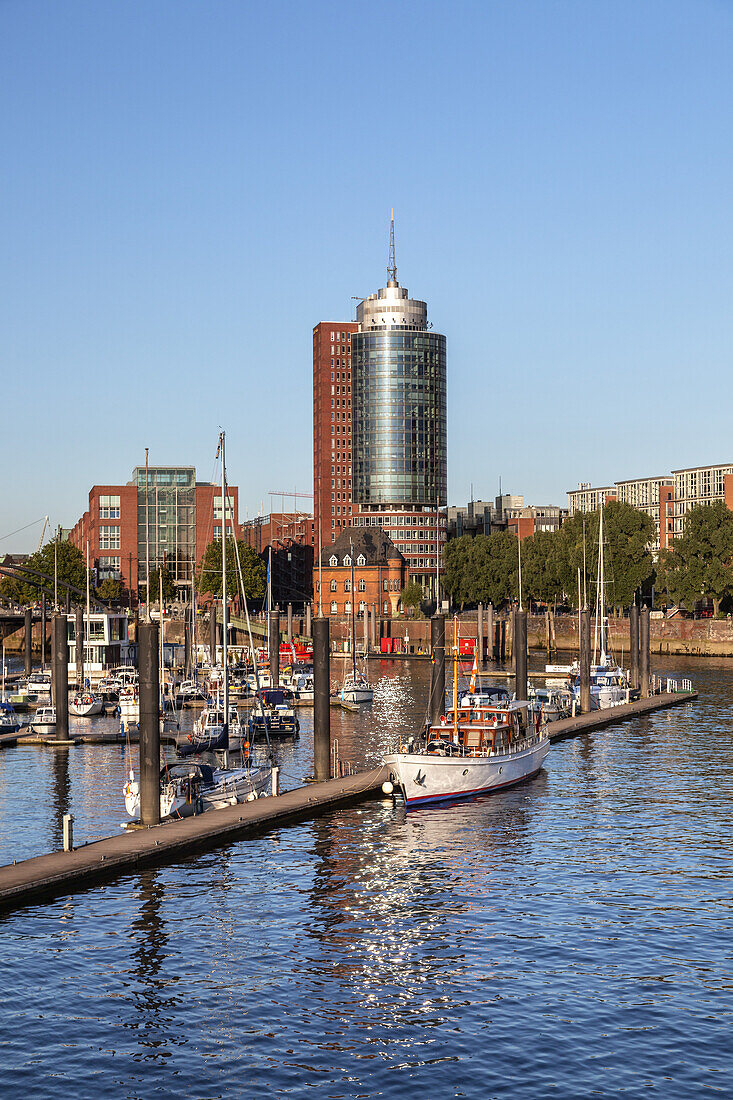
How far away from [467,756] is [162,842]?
18.8m

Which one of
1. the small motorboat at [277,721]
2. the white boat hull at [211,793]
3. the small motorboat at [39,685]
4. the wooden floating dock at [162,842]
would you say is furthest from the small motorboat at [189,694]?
the wooden floating dock at [162,842]

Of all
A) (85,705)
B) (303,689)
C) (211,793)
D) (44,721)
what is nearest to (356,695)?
(303,689)

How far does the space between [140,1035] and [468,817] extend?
29.6 m

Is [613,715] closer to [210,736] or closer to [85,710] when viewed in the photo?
[210,736]

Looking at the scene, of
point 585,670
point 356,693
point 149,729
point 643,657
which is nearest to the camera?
point 149,729

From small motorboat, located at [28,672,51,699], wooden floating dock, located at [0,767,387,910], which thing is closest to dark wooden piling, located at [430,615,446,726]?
wooden floating dock, located at [0,767,387,910]

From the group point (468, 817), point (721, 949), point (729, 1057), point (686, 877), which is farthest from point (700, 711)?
point (729, 1057)

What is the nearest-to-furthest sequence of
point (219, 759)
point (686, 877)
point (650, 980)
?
point (650, 980), point (686, 877), point (219, 759)

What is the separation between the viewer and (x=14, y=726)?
9644 cm

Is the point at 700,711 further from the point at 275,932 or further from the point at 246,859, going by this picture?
the point at 275,932

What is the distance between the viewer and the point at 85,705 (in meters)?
112

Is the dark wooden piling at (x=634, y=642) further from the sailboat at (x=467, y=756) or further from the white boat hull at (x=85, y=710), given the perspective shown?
the sailboat at (x=467, y=756)

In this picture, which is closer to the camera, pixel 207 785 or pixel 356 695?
pixel 207 785

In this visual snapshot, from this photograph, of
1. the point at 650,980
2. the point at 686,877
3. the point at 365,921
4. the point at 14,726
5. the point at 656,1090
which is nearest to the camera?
the point at 656,1090
